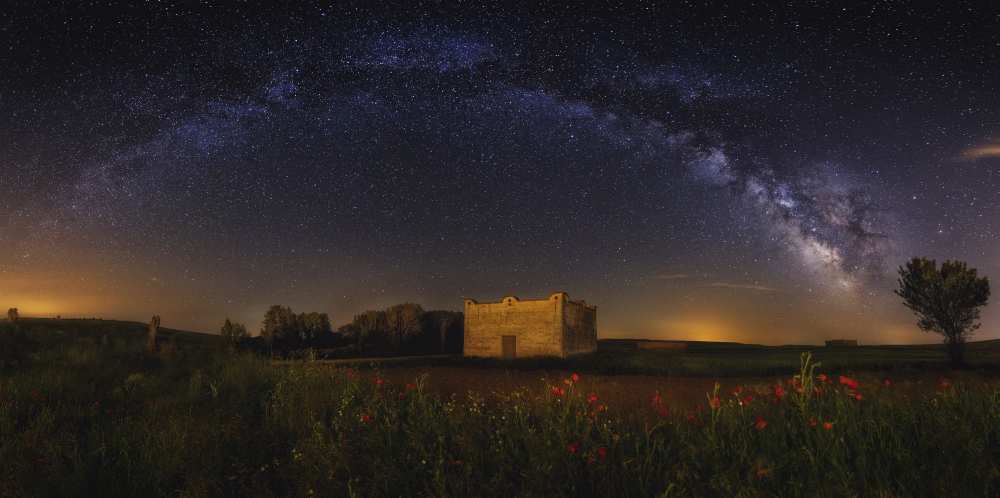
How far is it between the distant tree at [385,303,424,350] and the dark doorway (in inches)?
644

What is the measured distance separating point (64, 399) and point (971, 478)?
39.6ft

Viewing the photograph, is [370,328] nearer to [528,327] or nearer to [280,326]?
[280,326]

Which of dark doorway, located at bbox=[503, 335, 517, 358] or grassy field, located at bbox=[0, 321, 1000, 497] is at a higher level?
grassy field, located at bbox=[0, 321, 1000, 497]

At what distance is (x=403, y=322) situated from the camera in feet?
170

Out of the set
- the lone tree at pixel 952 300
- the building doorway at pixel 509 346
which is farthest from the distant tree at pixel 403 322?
the lone tree at pixel 952 300

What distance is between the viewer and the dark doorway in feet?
121

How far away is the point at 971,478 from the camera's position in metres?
3.66

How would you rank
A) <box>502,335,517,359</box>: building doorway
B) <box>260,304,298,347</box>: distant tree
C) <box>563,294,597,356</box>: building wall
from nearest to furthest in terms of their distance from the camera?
<box>563,294,597,356</box>: building wall, <box>502,335,517,359</box>: building doorway, <box>260,304,298,347</box>: distant tree

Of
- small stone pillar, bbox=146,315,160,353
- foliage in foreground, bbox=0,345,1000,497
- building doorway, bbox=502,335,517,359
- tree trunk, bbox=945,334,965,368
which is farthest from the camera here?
building doorway, bbox=502,335,517,359

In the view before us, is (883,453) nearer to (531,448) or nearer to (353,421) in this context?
(531,448)

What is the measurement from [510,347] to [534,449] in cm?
3282

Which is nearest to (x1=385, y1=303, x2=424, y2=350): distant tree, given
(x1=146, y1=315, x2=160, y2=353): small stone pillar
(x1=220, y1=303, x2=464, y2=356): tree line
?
(x1=220, y1=303, x2=464, y2=356): tree line

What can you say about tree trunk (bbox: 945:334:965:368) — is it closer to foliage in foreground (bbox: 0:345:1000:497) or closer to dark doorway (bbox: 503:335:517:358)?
dark doorway (bbox: 503:335:517:358)

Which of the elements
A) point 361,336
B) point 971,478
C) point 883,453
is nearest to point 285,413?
point 883,453
